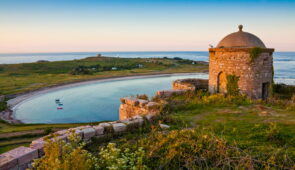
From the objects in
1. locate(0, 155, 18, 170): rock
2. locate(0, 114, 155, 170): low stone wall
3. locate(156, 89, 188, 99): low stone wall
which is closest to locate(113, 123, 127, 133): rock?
locate(0, 114, 155, 170): low stone wall

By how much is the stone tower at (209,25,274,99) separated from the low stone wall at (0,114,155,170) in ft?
21.6

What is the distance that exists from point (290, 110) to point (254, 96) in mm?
3662

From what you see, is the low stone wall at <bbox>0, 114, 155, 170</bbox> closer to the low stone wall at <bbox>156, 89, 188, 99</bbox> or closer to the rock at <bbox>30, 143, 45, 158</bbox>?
the rock at <bbox>30, 143, 45, 158</bbox>

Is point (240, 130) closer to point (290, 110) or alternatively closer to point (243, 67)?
point (290, 110)

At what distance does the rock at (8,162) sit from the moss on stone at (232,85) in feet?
35.3

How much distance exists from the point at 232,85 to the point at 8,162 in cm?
Result: 1091

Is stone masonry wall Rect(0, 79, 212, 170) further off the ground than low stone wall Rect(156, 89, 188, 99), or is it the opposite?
low stone wall Rect(156, 89, 188, 99)

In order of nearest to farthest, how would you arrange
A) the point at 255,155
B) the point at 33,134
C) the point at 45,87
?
the point at 255,155, the point at 33,134, the point at 45,87

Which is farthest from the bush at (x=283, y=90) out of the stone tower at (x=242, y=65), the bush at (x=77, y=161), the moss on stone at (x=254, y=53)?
the bush at (x=77, y=161)

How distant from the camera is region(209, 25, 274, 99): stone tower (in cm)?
1164

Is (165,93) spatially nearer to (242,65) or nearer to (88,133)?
(242,65)

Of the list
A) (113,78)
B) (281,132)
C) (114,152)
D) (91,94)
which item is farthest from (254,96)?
(113,78)

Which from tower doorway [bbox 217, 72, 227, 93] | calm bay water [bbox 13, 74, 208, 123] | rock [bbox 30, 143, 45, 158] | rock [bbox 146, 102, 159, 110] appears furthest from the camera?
calm bay water [bbox 13, 74, 208, 123]

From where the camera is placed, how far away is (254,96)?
12016 mm
